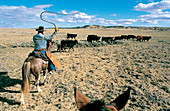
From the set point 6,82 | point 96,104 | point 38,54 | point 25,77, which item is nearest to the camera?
point 96,104

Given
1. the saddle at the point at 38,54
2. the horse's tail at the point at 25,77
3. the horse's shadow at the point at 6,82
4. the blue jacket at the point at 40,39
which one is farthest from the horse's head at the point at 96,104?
the horse's shadow at the point at 6,82

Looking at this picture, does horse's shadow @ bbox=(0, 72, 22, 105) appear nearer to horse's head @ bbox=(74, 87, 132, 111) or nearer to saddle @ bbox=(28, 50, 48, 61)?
saddle @ bbox=(28, 50, 48, 61)

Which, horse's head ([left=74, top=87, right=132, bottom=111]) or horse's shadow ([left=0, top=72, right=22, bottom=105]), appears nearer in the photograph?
horse's head ([left=74, top=87, right=132, bottom=111])

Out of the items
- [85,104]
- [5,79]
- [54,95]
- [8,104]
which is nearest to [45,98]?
[54,95]

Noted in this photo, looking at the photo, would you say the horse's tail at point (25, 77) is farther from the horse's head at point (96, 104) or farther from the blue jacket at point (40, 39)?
the horse's head at point (96, 104)

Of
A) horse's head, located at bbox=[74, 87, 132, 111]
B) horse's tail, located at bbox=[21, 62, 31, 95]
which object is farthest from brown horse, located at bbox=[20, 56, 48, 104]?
horse's head, located at bbox=[74, 87, 132, 111]

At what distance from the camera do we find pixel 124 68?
7211mm

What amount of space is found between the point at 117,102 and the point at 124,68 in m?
5.96

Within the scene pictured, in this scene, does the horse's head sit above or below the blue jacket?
below

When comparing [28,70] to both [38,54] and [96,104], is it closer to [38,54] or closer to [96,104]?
[38,54]

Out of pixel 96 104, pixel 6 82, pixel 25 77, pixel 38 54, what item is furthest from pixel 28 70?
pixel 96 104

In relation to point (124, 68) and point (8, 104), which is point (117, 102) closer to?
point (8, 104)

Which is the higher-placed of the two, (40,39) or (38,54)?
(40,39)

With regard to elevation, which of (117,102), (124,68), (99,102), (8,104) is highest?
(99,102)
